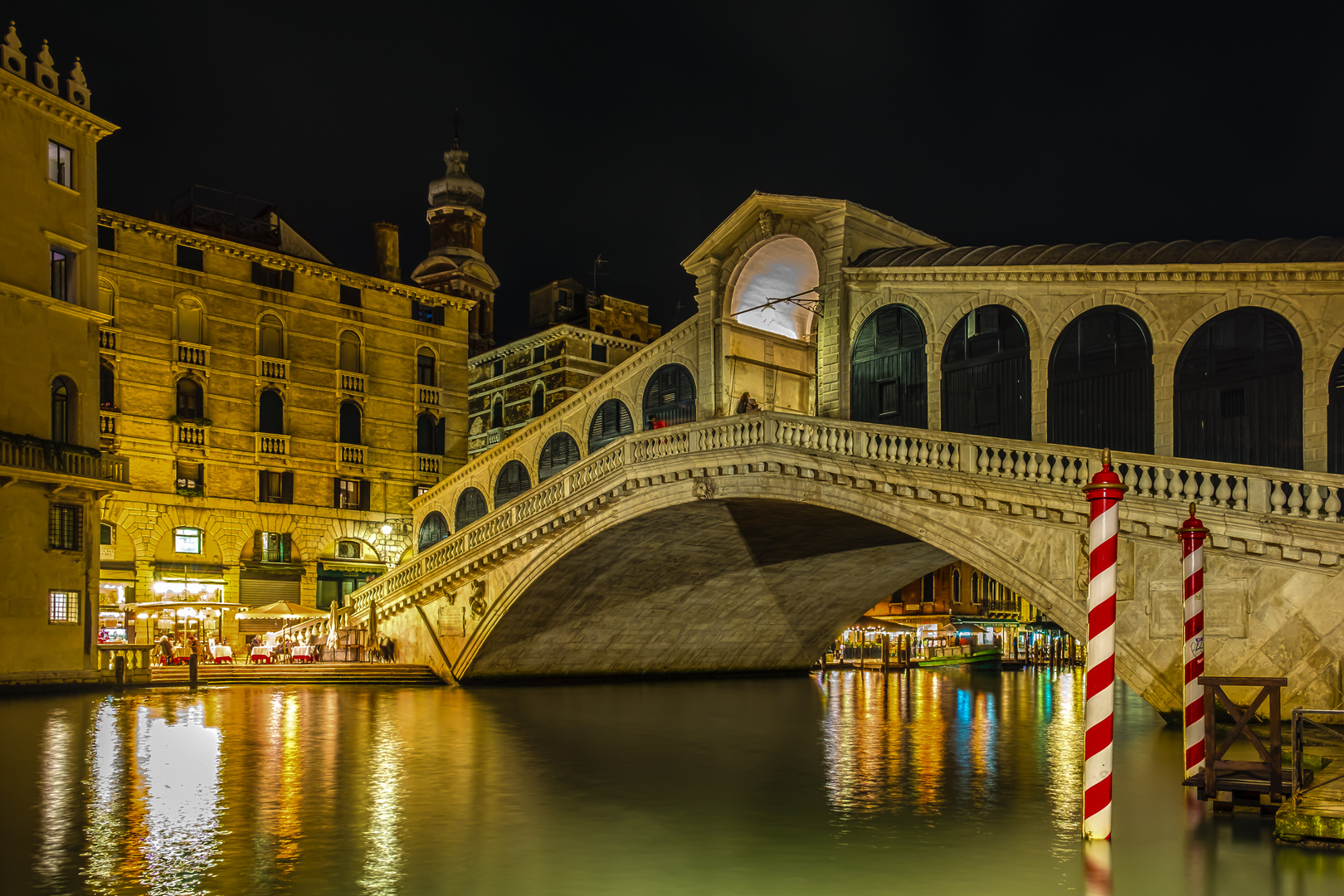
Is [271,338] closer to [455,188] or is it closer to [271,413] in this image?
[271,413]

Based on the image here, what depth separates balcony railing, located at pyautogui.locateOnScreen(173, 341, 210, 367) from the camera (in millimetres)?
37000

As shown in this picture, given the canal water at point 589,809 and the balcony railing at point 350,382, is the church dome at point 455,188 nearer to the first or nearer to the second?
the balcony railing at point 350,382

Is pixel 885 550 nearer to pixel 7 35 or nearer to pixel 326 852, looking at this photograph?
pixel 326 852

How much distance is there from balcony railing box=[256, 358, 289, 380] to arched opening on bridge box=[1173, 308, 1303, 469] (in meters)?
29.6

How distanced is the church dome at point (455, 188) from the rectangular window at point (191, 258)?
27737 millimetres

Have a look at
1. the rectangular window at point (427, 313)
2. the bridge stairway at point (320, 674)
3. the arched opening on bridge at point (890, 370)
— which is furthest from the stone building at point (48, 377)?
the arched opening on bridge at point (890, 370)

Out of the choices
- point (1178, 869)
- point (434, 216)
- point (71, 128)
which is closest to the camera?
point (1178, 869)

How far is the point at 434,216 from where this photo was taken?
64500mm

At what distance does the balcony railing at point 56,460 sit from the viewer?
25.1 m

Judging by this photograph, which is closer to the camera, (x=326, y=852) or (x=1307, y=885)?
(x=1307, y=885)

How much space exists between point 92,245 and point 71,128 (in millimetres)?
2843

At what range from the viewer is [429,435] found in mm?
44062

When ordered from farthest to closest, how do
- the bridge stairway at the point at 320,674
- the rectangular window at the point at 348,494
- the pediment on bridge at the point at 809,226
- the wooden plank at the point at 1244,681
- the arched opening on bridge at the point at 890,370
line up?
1. the rectangular window at the point at 348,494
2. the bridge stairway at the point at 320,674
3. the pediment on bridge at the point at 809,226
4. the arched opening on bridge at the point at 890,370
5. the wooden plank at the point at 1244,681

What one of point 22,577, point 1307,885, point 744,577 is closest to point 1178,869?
point 1307,885
